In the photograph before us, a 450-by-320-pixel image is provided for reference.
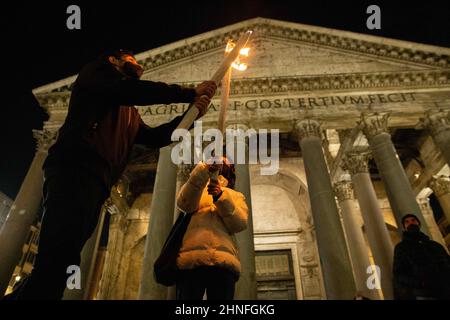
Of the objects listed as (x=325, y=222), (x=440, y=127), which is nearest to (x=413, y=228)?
(x=325, y=222)

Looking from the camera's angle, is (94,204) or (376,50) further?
(376,50)

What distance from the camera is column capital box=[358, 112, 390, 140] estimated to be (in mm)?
12336

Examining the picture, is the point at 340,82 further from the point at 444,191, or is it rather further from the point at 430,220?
the point at 430,220

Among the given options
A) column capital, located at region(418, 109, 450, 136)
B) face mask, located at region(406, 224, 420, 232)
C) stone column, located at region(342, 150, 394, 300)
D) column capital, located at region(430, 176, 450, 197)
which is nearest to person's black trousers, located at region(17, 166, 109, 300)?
face mask, located at region(406, 224, 420, 232)

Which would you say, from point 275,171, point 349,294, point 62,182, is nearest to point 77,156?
point 62,182

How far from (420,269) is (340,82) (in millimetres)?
9767

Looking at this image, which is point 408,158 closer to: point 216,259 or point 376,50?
point 376,50

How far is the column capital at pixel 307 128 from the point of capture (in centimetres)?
1240

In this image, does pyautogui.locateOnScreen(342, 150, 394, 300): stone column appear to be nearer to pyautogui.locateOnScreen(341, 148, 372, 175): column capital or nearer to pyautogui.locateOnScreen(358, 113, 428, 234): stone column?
pyautogui.locateOnScreen(341, 148, 372, 175): column capital

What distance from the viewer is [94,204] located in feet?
6.88

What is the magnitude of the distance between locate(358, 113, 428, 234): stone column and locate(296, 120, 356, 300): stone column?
7.15 feet

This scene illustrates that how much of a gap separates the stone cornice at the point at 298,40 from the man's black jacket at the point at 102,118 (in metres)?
13.1

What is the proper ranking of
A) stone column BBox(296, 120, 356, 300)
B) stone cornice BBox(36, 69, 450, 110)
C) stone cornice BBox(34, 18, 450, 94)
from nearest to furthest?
stone column BBox(296, 120, 356, 300), stone cornice BBox(36, 69, 450, 110), stone cornice BBox(34, 18, 450, 94)

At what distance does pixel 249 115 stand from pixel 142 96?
10995mm
